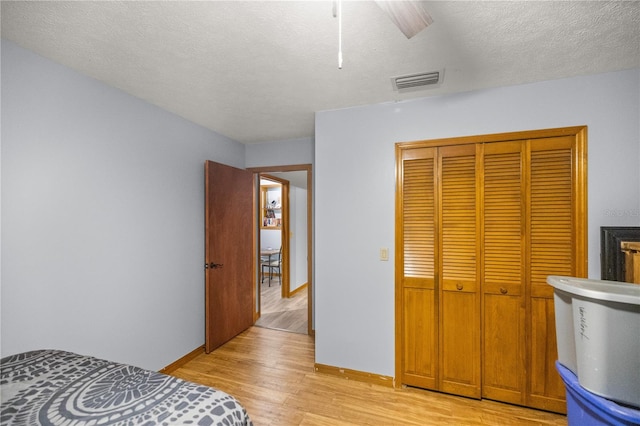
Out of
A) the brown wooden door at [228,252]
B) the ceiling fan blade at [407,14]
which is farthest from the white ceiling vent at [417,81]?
the brown wooden door at [228,252]

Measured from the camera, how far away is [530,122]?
2088 mm

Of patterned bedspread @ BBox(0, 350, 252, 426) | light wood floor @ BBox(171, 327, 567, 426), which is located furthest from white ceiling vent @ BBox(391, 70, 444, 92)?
light wood floor @ BBox(171, 327, 567, 426)

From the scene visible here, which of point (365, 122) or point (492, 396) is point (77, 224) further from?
point (492, 396)

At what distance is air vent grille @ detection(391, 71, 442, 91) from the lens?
77.4 inches

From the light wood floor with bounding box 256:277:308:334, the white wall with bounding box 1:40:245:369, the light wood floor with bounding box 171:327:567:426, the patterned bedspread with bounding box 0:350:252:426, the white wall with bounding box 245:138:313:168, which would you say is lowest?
the light wood floor with bounding box 256:277:308:334

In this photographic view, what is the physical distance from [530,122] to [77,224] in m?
3.39

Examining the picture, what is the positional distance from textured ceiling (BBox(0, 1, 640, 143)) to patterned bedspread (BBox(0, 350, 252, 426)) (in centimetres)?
169

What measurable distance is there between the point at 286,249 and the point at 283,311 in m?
1.05

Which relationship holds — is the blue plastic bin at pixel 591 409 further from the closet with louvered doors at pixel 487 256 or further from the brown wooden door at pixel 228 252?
the brown wooden door at pixel 228 252

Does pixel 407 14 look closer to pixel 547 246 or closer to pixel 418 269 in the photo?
pixel 418 269

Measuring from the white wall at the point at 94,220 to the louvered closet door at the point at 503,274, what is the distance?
→ 2.80 meters

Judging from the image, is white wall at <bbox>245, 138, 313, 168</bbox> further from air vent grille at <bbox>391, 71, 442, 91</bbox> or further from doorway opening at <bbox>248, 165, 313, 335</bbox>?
air vent grille at <bbox>391, 71, 442, 91</bbox>

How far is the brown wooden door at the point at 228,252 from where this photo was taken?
3004 millimetres

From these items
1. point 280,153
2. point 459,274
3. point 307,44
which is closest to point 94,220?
point 307,44
